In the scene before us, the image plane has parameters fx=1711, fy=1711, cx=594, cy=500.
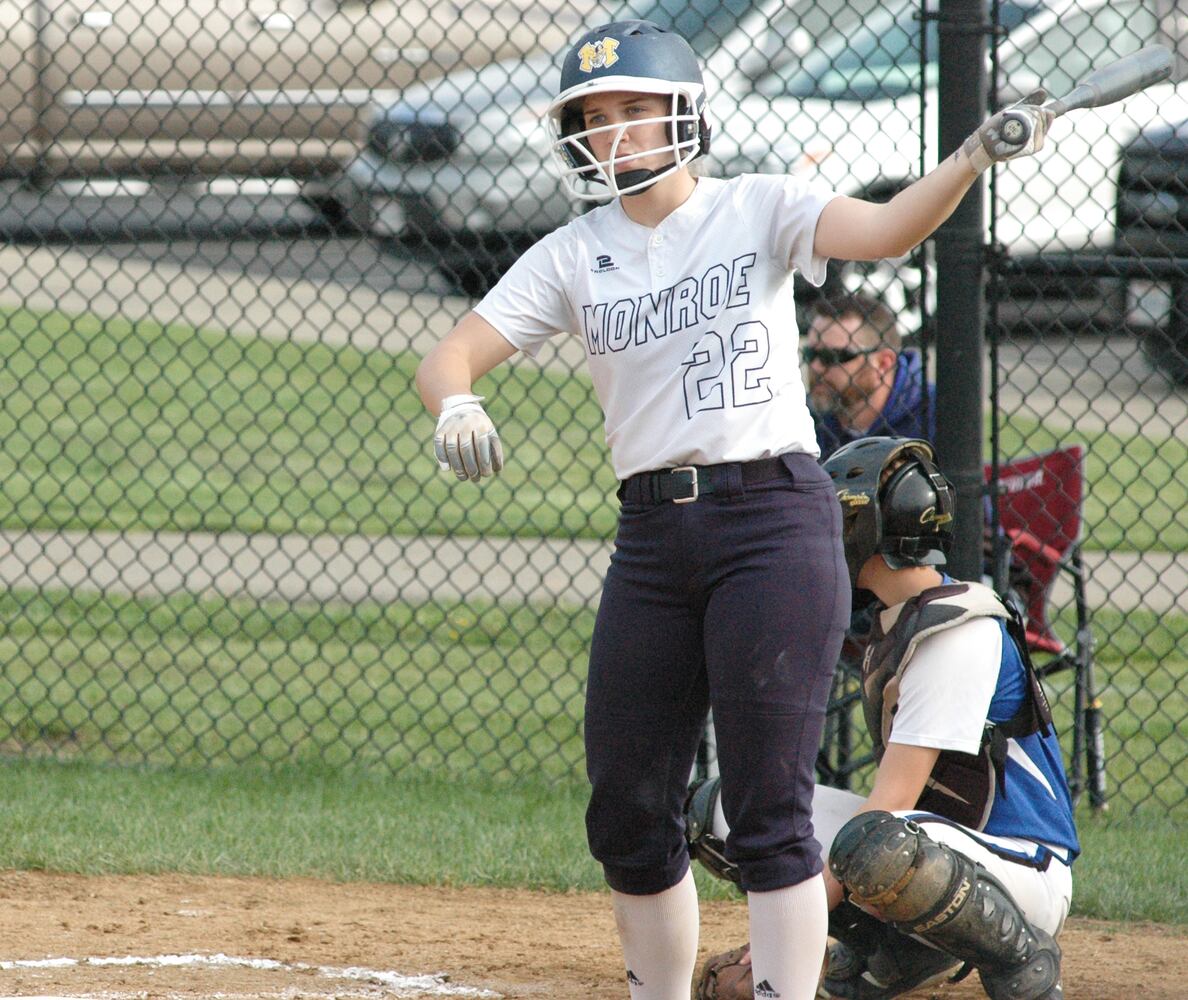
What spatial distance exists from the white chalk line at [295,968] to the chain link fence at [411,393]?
5.59ft

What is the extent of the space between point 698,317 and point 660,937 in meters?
1.07

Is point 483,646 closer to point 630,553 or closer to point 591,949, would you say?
point 591,949

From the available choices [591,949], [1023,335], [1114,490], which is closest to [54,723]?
[591,949]

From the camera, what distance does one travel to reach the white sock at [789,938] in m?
2.77

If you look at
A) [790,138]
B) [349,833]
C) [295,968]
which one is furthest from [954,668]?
[790,138]

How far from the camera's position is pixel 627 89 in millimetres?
2789

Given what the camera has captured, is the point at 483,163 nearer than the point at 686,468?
No

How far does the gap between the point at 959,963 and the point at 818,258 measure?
4.89ft

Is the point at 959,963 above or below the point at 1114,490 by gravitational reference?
below

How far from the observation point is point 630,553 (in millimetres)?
2893

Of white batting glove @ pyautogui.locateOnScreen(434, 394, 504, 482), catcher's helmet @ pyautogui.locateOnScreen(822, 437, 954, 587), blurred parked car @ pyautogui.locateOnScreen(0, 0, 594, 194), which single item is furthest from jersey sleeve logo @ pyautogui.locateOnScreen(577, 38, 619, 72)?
blurred parked car @ pyautogui.locateOnScreen(0, 0, 594, 194)

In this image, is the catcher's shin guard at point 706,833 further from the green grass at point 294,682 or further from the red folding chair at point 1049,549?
the green grass at point 294,682

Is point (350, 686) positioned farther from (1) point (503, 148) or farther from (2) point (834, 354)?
(1) point (503, 148)

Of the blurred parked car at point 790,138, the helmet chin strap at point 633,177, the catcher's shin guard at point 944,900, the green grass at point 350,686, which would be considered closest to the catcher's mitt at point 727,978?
the catcher's shin guard at point 944,900
